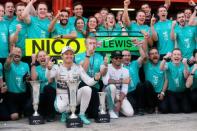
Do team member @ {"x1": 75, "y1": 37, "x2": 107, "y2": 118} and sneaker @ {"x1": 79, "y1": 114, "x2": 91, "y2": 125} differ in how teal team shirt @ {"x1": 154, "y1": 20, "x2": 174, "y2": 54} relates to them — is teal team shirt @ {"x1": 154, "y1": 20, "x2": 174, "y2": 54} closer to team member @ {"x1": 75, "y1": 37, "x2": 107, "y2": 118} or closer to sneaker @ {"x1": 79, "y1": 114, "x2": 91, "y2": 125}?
team member @ {"x1": 75, "y1": 37, "x2": 107, "y2": 118}

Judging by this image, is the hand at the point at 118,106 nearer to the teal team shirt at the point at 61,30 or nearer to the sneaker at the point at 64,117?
the sneaker at the point at 64,117

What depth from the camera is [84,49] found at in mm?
9062

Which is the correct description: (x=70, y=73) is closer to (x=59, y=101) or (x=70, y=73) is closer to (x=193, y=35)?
(x=59, y=101)

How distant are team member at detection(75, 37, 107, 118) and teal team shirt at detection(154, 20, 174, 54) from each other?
1624 mm

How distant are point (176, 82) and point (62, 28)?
2.62 metres

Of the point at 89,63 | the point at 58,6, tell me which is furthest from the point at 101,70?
the point at 58,6

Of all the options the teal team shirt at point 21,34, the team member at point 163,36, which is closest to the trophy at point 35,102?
the teal team shirt at point 21,34

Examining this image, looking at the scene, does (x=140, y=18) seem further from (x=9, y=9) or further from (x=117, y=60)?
(x=9, y=9)

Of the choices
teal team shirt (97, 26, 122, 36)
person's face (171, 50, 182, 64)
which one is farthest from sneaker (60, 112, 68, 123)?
person's face (171, 50, 182, 64)

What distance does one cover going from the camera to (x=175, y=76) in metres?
9.20

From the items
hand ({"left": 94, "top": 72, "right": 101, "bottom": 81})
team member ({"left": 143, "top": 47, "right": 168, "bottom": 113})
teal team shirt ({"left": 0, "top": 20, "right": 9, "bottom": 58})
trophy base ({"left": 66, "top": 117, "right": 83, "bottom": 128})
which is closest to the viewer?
trophy base ({"left": 66, "top": 117, "right": 83, "bottom": 128})

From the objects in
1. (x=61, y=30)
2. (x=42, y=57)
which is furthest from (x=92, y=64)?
(x=61, y=30)

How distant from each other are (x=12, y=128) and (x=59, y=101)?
3.11 feet

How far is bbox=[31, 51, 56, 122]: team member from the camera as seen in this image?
27.0ft
